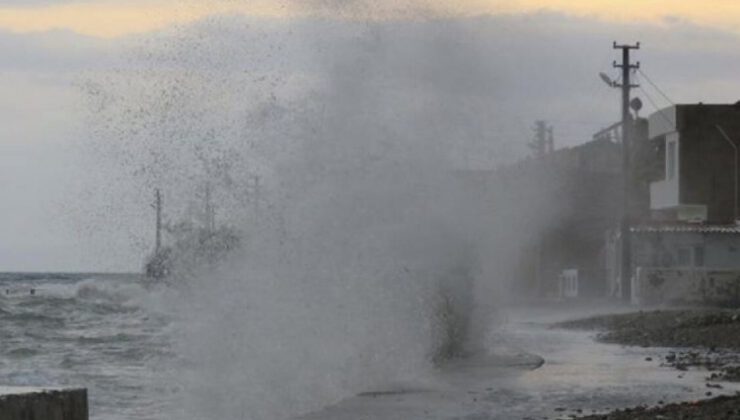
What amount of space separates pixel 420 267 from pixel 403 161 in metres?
2.43

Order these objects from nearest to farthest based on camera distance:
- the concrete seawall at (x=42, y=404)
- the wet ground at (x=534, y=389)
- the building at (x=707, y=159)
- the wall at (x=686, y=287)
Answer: the concrete seawall at (x=42, y=404) < the wet ground at (x=534, y=389) < the wall at (x=686, y=287) < the building at (x=707, y=159)

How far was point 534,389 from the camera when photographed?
17828 millimetres

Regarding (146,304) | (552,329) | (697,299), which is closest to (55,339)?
(552,329)

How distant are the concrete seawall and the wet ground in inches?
278

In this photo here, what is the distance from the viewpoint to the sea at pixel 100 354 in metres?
20.5

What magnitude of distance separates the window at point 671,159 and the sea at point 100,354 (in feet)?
65.8

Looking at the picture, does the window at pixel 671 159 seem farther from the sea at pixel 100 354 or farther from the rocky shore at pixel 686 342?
the sea at pixel 100 354

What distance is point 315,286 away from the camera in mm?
22375

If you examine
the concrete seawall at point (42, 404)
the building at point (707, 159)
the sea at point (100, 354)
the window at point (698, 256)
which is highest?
the building at point (707, 159)

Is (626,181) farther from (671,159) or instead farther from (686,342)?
(686,342)

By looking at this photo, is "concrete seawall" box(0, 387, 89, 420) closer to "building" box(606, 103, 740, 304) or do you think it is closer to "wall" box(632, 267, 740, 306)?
"wall" box(632, 267, 740, 306)

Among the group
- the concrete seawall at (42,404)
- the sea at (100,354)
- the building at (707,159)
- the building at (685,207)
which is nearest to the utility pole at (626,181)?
the building at (685,207)

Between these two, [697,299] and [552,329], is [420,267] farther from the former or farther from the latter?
[697,299]

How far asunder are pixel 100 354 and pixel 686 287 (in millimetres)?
18815
